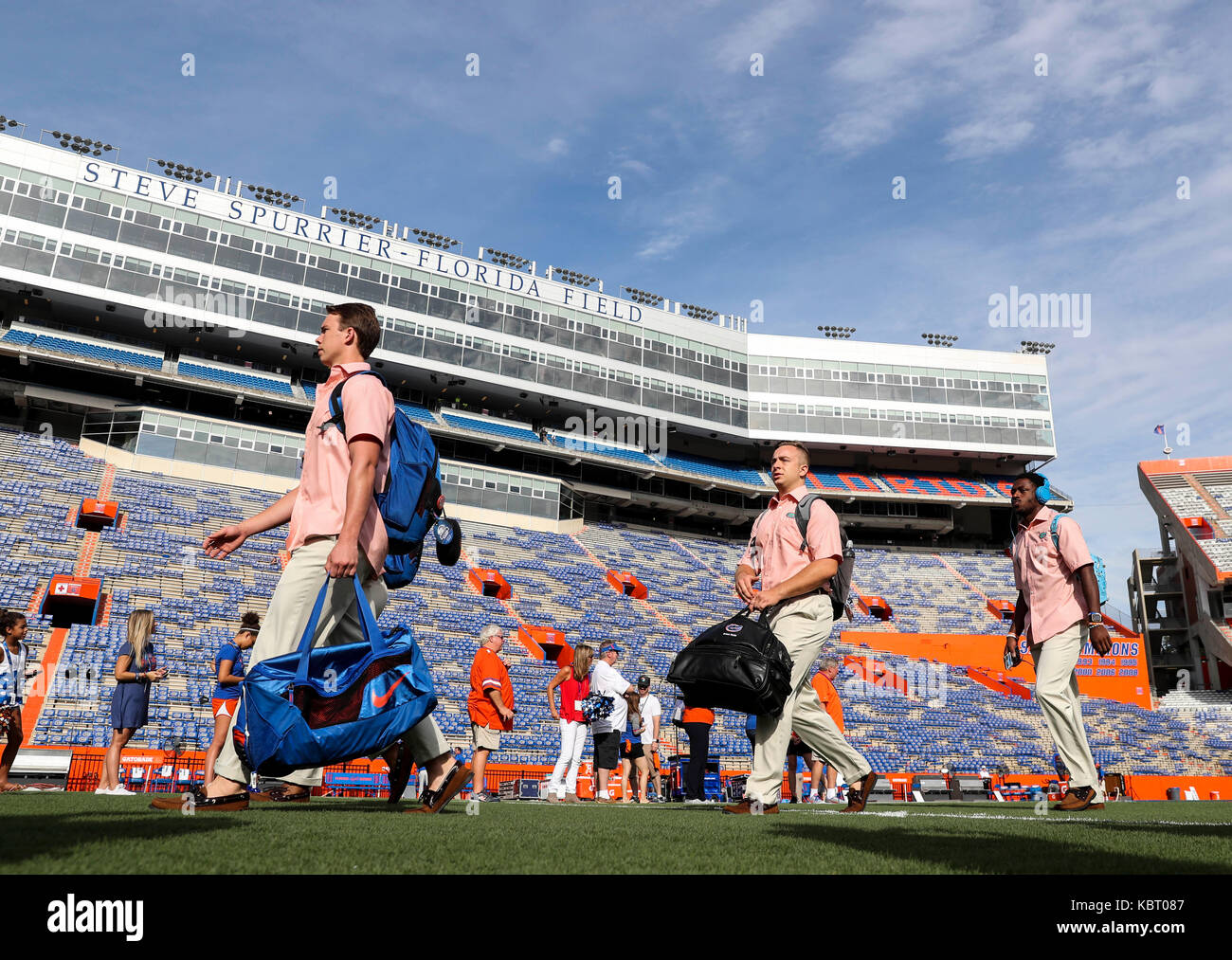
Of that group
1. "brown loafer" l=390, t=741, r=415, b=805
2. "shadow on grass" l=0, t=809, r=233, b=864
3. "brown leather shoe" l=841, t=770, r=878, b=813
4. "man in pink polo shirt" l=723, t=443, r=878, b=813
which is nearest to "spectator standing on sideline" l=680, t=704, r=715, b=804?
"brown leather shoe" l=841, t=770, r=878, b=813

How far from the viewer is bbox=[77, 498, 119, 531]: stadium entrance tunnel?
25.5 m

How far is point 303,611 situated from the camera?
3961mm

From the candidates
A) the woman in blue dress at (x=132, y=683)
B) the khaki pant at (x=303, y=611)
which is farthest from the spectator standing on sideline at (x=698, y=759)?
the khaki pant at (x=303, y=611)

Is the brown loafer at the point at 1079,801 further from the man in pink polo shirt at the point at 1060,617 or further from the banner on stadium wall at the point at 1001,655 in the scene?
the banner on stadium wall at the point at 1001,655

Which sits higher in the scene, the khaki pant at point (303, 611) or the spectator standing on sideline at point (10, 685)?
the khaki pant at point (303, 611)

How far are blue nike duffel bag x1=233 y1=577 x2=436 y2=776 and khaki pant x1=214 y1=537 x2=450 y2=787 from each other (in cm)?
13

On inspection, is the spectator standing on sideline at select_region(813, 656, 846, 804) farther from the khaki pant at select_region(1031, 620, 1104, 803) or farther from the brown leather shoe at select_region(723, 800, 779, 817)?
the brown leather shoe at select_region(723, 800, 779, 817)

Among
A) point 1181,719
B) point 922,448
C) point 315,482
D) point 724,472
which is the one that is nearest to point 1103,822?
point 315,482

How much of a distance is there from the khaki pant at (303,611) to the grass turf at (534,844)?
2.22ft

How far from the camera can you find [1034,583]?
6469mm

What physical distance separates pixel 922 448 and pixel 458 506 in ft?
98.7

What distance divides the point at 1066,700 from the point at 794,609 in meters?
2.17

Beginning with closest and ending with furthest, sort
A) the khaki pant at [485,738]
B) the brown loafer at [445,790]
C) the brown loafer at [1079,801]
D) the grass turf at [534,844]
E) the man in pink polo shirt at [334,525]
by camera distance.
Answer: the grass turf at [534,844]
the man in pink polo shirt at [334,525]
the brown loafer at [445,790]
the brown loafer at [1079,801]
the khaki pant at [485,738]

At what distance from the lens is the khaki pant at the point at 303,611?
3.90 m
